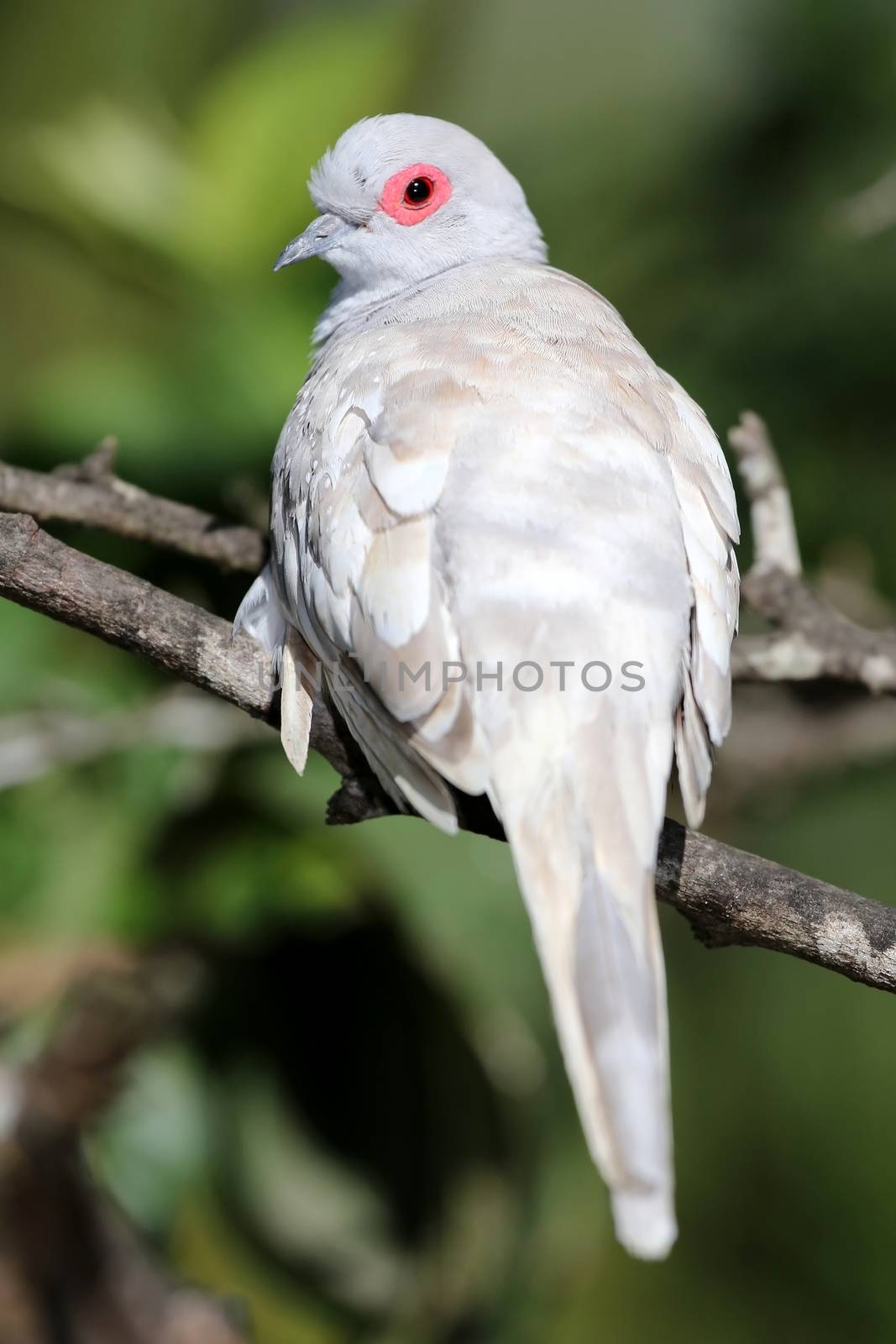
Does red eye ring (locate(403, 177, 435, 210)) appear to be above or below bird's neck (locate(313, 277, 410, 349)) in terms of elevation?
above

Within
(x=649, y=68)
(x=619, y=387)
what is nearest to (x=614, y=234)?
(x=649, y=68)

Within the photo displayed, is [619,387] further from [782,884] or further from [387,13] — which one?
[387,13]

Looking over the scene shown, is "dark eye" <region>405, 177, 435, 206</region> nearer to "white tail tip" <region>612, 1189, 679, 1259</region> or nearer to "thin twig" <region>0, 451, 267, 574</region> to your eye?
"thin twig" <region>0, 451, 267, 574</region>

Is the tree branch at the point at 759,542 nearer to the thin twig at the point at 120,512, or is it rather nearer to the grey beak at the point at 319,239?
the thin twig at the point at 120,512

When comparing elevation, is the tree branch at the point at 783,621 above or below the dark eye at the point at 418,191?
below

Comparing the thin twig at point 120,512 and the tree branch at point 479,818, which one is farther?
the thin twig at point 120,512

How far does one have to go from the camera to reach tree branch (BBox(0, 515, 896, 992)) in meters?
1.23

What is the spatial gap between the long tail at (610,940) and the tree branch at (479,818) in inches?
4.2

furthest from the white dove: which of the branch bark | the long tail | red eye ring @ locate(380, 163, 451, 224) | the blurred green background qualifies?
the blurred green background

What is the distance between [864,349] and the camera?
2.83 m

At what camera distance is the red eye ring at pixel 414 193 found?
2.10 metres

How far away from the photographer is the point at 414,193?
2.12 m

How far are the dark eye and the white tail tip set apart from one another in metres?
1.64

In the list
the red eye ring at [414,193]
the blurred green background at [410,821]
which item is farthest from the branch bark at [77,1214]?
the red eye ring at [414,193]
